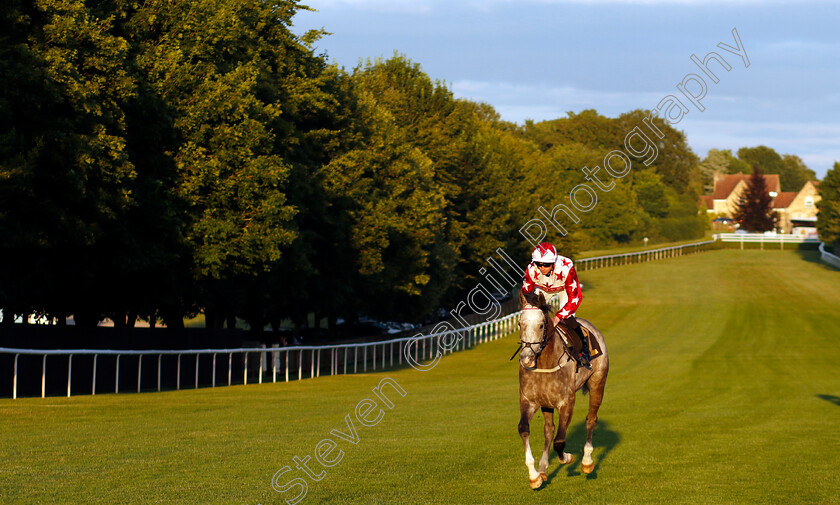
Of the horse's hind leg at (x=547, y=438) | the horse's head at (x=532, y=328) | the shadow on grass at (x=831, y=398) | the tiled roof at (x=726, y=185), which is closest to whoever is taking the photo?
the horse's head at (x=532, y=328)

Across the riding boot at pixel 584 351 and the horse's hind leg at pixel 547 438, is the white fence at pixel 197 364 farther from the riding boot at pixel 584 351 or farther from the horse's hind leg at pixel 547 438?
the horse's hind leg at pixel 547 438

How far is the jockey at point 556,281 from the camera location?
10.8m

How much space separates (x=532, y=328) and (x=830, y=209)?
91.2m

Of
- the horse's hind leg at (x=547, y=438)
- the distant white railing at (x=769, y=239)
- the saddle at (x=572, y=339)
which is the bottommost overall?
the distant white railing at (x=769, y=239)

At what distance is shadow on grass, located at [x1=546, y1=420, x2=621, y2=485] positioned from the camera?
11766 mm

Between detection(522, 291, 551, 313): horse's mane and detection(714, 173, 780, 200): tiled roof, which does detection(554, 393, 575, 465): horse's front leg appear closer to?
detection(522, 291, 551, 313): horse's mane

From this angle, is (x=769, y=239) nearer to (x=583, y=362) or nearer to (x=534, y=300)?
(x=583, y=362)

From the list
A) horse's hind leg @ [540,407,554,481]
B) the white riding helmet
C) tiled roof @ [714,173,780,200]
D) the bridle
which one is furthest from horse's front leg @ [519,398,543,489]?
tiled roof @ [714,173,780,200]

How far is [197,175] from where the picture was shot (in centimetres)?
2588

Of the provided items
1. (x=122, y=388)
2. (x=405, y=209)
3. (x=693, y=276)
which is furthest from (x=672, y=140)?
(x=122, y=388)

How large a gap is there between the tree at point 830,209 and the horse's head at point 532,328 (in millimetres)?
85235

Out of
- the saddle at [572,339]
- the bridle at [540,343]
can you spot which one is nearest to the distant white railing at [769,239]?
the saddle at [572,339]

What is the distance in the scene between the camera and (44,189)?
2139cm

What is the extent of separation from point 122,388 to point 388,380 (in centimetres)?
929
